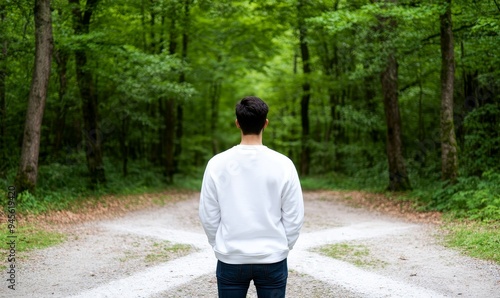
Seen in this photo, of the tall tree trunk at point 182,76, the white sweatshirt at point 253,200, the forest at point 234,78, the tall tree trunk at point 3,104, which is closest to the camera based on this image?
the white sweatshirt at point 253,200

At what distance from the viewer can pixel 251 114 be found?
2.63m

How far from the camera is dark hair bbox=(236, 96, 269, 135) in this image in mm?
2629

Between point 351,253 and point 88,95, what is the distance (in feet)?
36.7

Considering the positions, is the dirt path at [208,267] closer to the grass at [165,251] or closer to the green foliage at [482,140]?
the grass at [165,251]

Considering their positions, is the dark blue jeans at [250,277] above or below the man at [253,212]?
below

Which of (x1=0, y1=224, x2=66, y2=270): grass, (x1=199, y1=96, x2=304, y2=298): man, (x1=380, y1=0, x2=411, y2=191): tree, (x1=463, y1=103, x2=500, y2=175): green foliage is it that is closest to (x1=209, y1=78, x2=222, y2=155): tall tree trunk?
(x1=380, y1=0, x2=411, y2=191): tree

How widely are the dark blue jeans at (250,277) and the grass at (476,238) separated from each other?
5.31 m

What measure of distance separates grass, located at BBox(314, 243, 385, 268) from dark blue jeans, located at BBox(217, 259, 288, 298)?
4491mm

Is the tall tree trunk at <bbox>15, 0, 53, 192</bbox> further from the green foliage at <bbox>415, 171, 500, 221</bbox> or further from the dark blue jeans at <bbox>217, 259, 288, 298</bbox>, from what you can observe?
the green foliage at <bbox>415, 171, 500, 221</bbox>

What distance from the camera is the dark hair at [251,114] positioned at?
2.63 meters

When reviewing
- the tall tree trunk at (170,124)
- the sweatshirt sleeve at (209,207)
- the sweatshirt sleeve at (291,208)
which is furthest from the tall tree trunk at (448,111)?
the sweatshirt sleeve at (209,207)

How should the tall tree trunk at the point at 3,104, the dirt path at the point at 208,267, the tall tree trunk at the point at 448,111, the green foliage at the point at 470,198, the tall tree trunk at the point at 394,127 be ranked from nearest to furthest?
the dirt path at the point at 208,267 → the green foliage at the point at 470,198 → the tall tree trunk at the point at 3,104 → the tall tree trunk at the point at 448,111 → the tall tree trunk at the point at 394,127

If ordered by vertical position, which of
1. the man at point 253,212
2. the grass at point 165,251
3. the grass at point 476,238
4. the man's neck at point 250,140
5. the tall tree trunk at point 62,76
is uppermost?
the tall tree trunk at point 62,76

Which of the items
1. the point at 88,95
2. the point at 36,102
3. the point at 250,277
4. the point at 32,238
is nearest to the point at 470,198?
the point at 32,238
